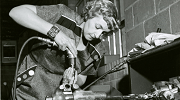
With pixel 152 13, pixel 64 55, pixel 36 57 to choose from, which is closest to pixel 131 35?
pixel 152 13

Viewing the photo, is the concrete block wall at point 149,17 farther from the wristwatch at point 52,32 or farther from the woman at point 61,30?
the wristwatch at point 52,32

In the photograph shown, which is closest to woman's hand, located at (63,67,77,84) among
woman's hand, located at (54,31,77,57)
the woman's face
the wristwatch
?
woman's hand, located at (54,31,77,57)

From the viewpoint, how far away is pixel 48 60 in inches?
71.9

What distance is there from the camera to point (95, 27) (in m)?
1.74

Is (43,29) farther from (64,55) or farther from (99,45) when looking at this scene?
(99,45)

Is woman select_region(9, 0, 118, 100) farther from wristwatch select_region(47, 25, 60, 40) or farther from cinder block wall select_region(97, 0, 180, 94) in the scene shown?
cinder block wall select_region(97, 0, 180, 94)

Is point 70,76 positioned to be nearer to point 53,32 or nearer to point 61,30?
point 53,32

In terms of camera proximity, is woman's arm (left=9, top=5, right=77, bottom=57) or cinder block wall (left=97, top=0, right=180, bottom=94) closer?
woman's arm (left=9, top=5, right=77, bottom=57)

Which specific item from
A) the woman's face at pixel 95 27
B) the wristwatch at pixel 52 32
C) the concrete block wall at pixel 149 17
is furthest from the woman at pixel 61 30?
the concrete block wall at pixel 149 17

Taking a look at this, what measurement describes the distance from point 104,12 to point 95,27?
12 cm

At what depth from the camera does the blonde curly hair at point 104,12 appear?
172 cm

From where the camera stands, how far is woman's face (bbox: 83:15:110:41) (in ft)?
5.65

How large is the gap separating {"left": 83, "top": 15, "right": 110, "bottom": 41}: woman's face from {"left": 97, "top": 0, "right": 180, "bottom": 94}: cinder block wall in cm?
40

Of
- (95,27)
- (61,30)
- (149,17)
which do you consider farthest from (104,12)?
(149,17)
